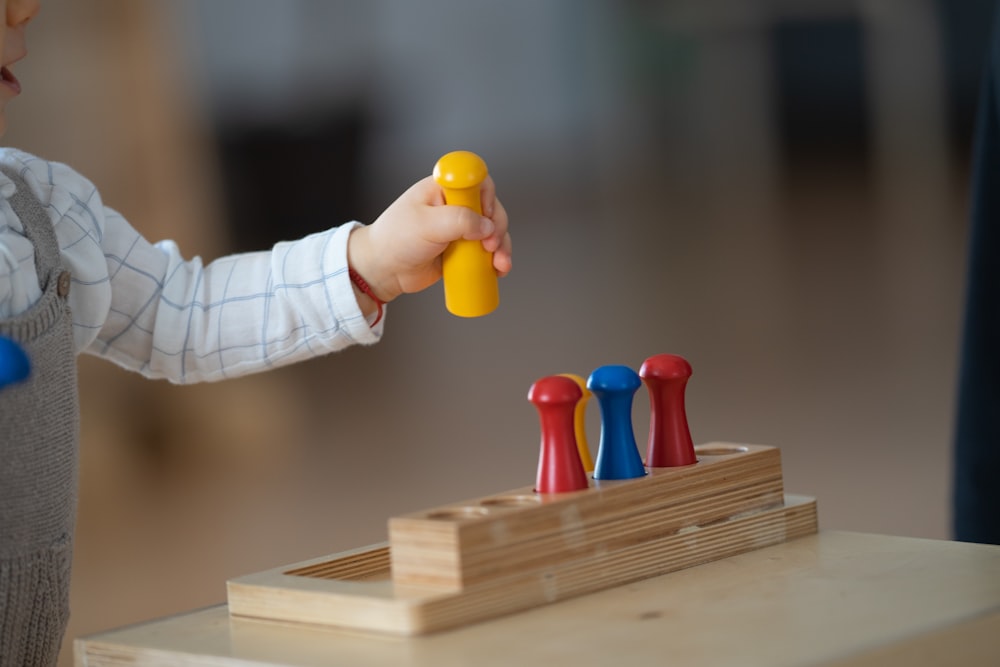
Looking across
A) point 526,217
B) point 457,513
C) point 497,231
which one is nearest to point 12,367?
point 457,513

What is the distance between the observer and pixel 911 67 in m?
3.00

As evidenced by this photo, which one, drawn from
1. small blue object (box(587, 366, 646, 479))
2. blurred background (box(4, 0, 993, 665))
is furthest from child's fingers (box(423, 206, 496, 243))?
blurred background (box(4, 0, 993, 665))

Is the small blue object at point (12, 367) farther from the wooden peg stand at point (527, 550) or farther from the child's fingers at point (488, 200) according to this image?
the child's fingers at point (488, 200)

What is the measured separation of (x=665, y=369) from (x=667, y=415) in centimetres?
2

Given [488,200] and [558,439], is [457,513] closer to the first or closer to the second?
[558,439]

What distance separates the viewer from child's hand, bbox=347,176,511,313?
63 cm

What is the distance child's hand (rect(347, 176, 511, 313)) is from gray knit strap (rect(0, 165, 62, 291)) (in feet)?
0.53

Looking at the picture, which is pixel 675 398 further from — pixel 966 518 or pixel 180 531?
pixel 180 531

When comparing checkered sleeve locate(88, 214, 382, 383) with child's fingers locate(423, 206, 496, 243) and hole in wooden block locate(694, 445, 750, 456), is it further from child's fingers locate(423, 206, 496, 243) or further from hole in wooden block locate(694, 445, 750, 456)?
A: hole in wooden block locate(694, 445, 750, 456)

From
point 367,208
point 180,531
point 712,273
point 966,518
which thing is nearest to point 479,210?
point 966,518

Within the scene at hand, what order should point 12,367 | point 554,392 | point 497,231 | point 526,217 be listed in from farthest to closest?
point 526,217, point 497,231, point 554,392, point 12,367

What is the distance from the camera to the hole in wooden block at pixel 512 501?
51 cm

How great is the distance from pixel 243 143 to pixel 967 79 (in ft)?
5.89

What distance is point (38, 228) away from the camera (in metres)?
0.69
